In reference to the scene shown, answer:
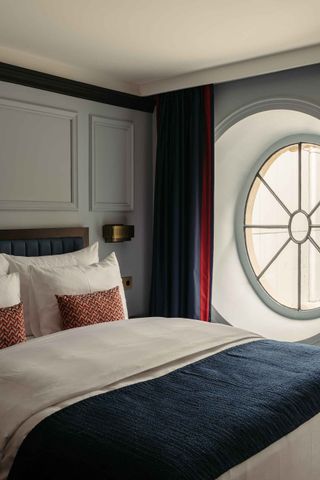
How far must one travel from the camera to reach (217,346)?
303cm

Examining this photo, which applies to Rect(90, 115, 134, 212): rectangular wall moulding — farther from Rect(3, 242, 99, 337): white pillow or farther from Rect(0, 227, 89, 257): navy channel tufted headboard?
Rect(3, 242, 99, 337): white pillow

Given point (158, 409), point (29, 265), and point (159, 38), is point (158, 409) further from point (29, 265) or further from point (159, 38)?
point (159, 38)

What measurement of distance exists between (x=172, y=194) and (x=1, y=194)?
137cm

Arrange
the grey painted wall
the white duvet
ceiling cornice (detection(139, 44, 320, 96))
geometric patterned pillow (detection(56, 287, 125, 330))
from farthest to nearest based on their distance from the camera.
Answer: the grey painted wall < ceiling cornice (detection(139, 44, 320, 96)) < geometric patterned pillow (detection(56, 287, 125, 330)) < the white duvet

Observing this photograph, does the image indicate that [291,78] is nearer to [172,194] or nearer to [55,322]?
[172,194]

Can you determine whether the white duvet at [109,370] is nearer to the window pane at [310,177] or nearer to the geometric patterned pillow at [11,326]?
the geometric patterned pillow at [11,326]

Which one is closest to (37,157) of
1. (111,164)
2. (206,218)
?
(111,164)

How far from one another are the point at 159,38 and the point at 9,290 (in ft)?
5.79

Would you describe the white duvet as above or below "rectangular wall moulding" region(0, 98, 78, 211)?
below

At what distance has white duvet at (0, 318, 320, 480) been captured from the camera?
7.00ft

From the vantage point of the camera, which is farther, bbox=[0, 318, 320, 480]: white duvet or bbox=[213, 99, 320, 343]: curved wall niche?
bbox=[213, 99, 320, 343]: curved wall niche

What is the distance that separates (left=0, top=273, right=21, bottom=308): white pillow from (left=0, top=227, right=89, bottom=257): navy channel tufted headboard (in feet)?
1.65

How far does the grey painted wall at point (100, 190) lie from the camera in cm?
391

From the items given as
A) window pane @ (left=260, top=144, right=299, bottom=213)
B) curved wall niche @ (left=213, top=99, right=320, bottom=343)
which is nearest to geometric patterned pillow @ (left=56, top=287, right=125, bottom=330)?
curved wall niche @ (left=213, top=99, right=320, bottom=343)
